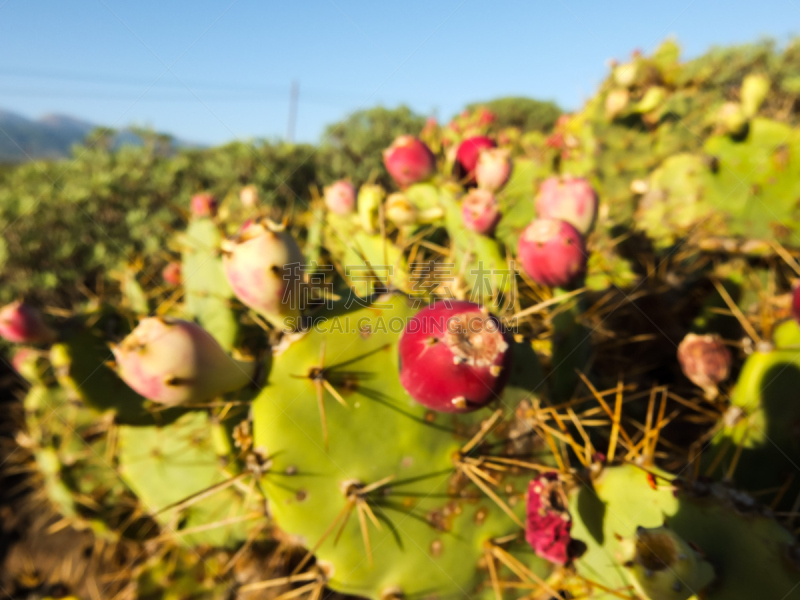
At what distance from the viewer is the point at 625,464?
2.83ft

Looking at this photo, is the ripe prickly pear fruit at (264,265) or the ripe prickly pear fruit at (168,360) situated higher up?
the ripe prickly pear fruit at (264,265)

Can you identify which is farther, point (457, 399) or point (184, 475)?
point (184, 475)

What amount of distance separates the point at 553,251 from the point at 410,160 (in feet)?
2.81

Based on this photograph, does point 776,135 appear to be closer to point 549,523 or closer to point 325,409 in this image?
point 549,523

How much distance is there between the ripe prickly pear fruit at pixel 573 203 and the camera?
1174mm

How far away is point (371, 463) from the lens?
34.0 inches

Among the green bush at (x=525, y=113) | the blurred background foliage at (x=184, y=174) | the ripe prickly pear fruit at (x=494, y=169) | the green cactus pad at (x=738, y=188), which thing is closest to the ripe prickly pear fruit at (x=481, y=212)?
the ripe prickly pear fruit at (x=494, y=169)

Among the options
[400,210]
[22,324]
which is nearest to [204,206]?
[22,324]

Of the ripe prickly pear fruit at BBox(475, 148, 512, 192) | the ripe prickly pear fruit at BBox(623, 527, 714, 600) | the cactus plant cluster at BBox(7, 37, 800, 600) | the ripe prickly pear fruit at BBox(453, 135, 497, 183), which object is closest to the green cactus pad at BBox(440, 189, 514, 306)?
the cactus plant cluster at BBox(7, 37, 800, 600)

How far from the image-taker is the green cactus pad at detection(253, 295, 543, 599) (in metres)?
0.84

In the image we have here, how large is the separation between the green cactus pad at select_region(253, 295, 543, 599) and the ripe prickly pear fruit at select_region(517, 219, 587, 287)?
1.10 feet

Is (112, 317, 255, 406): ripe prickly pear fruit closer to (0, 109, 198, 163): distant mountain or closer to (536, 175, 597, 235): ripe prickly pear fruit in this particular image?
(536, 175, 597, 235): ripe prickly pear fruit

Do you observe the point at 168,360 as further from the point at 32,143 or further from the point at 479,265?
the point at 32,143

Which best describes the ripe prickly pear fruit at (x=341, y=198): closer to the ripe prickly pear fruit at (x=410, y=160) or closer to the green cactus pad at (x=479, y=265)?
the ripe prickly pear fruit at (x=410, y=160)
